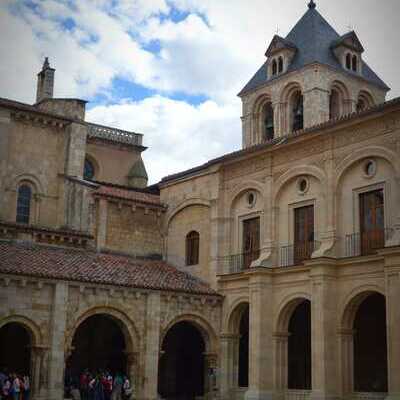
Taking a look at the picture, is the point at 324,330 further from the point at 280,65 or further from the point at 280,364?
the point at 280,65

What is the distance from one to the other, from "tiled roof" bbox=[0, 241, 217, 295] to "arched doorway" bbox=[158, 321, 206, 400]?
2.76 m

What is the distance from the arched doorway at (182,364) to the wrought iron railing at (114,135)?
49.1ft

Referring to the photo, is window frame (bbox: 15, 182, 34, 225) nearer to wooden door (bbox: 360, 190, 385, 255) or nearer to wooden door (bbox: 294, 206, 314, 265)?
wooden door (bbox: 294, 206, 314, 265)

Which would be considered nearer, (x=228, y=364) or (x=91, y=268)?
(x=91, y=268)

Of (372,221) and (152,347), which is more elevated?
(372,221)

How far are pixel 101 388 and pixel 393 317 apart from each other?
11509mm

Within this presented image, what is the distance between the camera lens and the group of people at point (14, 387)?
25.8 m

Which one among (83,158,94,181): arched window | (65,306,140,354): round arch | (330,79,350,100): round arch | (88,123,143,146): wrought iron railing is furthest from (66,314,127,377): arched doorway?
(330,79,350,100): round arch

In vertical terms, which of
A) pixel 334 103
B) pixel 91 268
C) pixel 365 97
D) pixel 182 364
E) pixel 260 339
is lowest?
pixel 182 364

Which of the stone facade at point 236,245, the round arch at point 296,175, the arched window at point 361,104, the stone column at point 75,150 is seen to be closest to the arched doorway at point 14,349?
the stone facade at point 236,245

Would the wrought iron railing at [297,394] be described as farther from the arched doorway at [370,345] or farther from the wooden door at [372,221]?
the wooden door at [372,221]

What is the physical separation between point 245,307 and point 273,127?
12817mm

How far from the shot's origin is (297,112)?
1581 inches

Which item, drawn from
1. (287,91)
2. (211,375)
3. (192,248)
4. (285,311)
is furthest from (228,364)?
(287,91)
